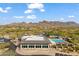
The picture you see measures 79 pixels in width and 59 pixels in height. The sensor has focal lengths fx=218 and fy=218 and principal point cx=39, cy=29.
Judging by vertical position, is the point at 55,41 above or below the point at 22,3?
below

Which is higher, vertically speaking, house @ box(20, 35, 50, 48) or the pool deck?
house @ box(20, 35, 50, 48)

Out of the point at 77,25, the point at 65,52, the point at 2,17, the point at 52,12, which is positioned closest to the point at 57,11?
the point at 52,12

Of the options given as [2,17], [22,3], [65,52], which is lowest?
[65,52]

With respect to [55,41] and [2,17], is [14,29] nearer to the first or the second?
[2,17]

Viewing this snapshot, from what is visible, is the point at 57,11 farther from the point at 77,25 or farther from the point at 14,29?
the point at 14,29

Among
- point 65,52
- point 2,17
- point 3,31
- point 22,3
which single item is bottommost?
point 65,52

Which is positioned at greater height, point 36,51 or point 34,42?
point 34,42

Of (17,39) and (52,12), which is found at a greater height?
(52,12)

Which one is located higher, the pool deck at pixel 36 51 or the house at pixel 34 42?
the house at pixel 34 42

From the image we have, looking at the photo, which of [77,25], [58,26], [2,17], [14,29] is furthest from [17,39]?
[77,25]
